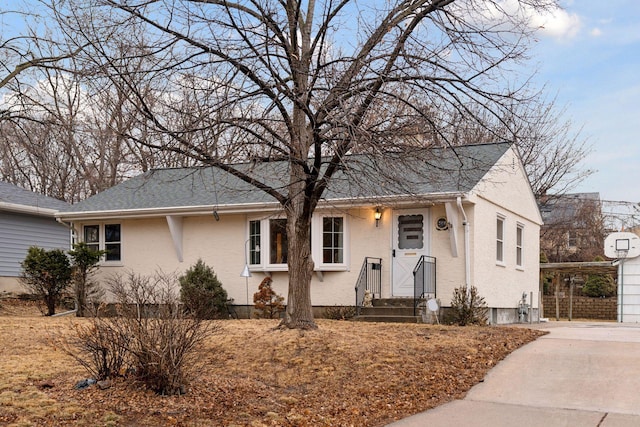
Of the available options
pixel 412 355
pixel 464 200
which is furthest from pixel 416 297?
pixel 412 355

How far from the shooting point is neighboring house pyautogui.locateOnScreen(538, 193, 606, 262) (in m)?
37.5

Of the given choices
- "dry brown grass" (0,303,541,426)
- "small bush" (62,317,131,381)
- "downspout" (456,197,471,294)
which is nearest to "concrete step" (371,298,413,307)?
"downspout" (456,197,471,294)

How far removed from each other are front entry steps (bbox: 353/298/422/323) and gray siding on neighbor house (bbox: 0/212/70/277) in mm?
12157

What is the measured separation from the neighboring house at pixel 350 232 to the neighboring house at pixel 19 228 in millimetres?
3220

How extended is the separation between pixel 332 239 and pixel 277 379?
25.4 ft

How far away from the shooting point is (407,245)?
52.2 ft

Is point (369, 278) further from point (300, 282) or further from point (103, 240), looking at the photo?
point (103, 240)

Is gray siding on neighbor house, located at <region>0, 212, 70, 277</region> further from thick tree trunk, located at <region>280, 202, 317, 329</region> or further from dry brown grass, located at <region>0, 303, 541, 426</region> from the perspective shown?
thick tree trunk, located at <region>280, 202, 317, 329</region>

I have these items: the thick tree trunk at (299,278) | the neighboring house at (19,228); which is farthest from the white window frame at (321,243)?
the neighboring house at (19,228)

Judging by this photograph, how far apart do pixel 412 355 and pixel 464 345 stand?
127 cm

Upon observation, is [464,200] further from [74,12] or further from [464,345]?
[74,12]

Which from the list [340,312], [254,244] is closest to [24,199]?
[254,244]

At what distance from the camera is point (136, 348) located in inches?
289

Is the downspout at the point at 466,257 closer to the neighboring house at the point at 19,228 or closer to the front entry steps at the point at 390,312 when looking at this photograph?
the front entry steps at the point at 390,312
